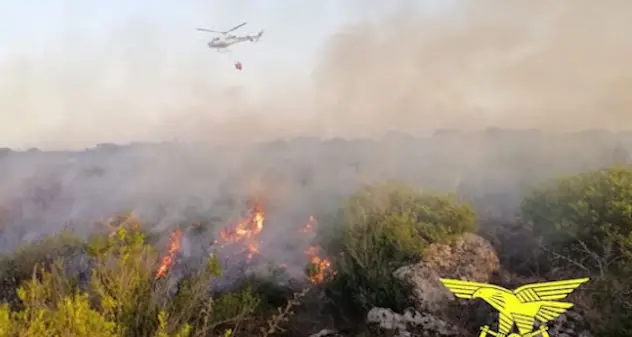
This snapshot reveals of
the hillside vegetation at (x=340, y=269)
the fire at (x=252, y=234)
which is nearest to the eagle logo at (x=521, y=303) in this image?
the hillside vegetation at (x=340, y=269)

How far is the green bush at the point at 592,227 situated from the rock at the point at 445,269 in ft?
4.30

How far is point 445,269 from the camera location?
1202 centimetres

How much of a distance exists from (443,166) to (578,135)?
5735 millimetres

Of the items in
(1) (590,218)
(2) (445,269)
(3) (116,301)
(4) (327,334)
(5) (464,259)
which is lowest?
(4) (327,334)

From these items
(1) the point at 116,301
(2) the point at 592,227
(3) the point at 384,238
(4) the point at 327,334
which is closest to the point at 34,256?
(1) the point at 116,301

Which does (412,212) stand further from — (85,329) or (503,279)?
(85,329)

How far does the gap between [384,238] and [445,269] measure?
137 cm

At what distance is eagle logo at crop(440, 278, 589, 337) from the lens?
322 inches

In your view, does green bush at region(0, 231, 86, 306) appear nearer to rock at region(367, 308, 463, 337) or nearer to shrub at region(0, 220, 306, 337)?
shrub at region(0, 220, 306, 337)

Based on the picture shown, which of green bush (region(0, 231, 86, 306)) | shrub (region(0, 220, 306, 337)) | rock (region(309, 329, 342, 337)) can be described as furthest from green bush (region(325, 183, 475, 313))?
green bush (region(0, 231, 86, 306))

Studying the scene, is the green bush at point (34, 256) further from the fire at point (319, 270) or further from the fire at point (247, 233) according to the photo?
the fire at point (319, 270)

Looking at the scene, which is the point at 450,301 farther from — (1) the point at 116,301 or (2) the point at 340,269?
(1) the point at 116,301

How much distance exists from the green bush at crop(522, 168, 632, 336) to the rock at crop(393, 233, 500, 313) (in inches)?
51.7

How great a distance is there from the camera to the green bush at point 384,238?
39.3 feet
